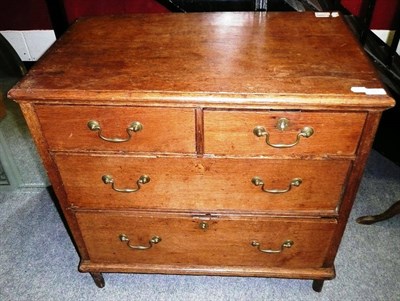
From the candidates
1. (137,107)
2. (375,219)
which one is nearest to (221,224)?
(137,107)

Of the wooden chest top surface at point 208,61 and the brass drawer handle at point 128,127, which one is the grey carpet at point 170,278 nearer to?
the brass drawer handle at point 128,127

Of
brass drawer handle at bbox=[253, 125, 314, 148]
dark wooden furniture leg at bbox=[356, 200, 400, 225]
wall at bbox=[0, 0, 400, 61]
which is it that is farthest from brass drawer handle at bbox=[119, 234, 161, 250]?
wall at bbox=[0, 0, 400, 61]

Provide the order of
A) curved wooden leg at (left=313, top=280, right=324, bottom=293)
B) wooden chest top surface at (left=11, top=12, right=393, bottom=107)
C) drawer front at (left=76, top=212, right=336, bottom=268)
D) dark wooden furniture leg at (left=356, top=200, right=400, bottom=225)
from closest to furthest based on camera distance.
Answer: wooden chest top surface at (left=11, top=12, right=393, bottom=107) → drawer front at (left=76, top=212, right=336, bottom=268) → curved wooden leg at (left=313, top=280, right=324, bottom=293) → dark wooden furniture leg at (left=356, top=200, right=400, bottom=225)

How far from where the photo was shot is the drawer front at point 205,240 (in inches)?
51.5

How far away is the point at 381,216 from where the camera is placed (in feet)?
5.90

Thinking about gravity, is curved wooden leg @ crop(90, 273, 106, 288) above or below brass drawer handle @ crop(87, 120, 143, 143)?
below

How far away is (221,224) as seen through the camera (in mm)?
1314

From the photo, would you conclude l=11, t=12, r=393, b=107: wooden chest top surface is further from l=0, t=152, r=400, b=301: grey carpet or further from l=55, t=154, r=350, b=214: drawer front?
l=0, t=152, r=400, b=301: grey carpet

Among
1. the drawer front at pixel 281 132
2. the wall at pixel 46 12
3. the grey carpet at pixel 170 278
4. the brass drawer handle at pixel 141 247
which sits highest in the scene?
the drawer front at pixel 281 132

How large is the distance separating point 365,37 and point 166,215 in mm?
1443

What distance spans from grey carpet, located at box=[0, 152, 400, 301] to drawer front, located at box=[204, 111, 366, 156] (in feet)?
2.64

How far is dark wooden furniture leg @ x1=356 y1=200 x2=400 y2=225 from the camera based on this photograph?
5.71 feet

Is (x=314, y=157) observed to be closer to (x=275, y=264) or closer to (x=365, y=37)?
(x=275, y=264)

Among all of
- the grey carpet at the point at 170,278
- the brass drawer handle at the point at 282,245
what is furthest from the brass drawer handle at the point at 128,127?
the grey carpet at the point at 170,278
